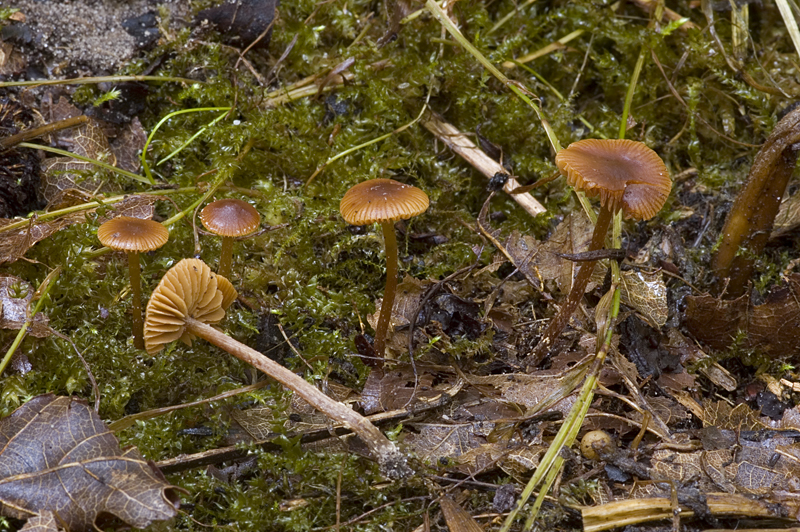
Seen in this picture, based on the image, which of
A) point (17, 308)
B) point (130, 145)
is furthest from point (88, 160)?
point (17, 308)

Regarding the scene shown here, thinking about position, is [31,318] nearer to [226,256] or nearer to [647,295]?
[226,256]

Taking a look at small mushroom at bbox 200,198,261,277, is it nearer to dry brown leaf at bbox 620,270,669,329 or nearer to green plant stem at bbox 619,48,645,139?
dry brown leaf at bbox 620,270,669,329

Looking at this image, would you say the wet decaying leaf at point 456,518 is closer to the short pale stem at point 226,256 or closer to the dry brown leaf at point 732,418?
the dry brown leaf at point 732,418

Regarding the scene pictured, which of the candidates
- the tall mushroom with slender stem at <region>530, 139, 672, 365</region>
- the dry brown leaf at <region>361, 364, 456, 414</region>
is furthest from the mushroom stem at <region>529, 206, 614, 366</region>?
the dry brown leaf at <region>361, 364, 456, 414</region>

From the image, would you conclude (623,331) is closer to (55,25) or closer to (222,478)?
(222,478)

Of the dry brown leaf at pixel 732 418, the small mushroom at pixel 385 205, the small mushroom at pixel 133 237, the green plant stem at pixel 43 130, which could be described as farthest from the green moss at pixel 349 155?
the dry brown leaf at pixel 732 418

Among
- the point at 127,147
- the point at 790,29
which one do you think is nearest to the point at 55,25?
the point at 127,147
